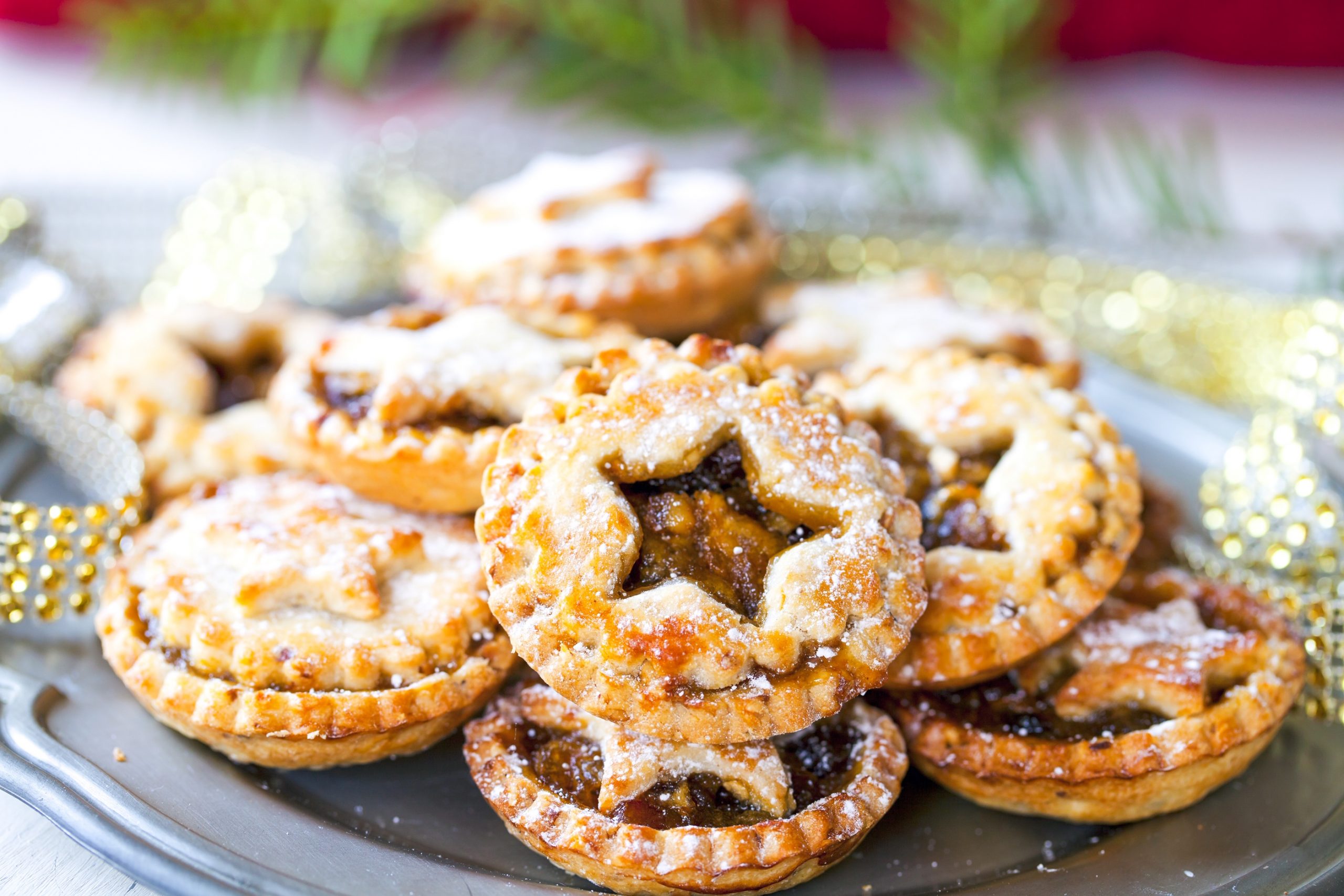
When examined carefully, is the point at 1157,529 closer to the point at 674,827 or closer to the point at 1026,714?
the point at 1026,714

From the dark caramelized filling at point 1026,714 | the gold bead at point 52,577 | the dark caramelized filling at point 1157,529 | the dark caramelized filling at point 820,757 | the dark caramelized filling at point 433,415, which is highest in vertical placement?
the dark caramelized filling at point 433,415

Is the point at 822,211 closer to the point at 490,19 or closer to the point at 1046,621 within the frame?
the point at 490,19

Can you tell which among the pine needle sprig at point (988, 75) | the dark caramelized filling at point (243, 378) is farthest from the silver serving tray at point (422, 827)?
the pine needle sprig at point (988, 75)

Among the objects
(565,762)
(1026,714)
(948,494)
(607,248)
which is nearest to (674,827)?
(565,762)

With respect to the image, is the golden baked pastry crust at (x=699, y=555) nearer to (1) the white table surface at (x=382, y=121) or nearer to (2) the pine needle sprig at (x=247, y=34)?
(2) the pine needle sprig at (x=247, y=34)

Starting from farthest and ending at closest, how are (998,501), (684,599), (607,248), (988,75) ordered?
(988,75)
(607,248)
(998,501)
(684,599)

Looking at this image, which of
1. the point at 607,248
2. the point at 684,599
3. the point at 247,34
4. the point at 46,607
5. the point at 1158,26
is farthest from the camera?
the point at 1158,26

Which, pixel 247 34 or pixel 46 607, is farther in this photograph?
pixel 247 34
